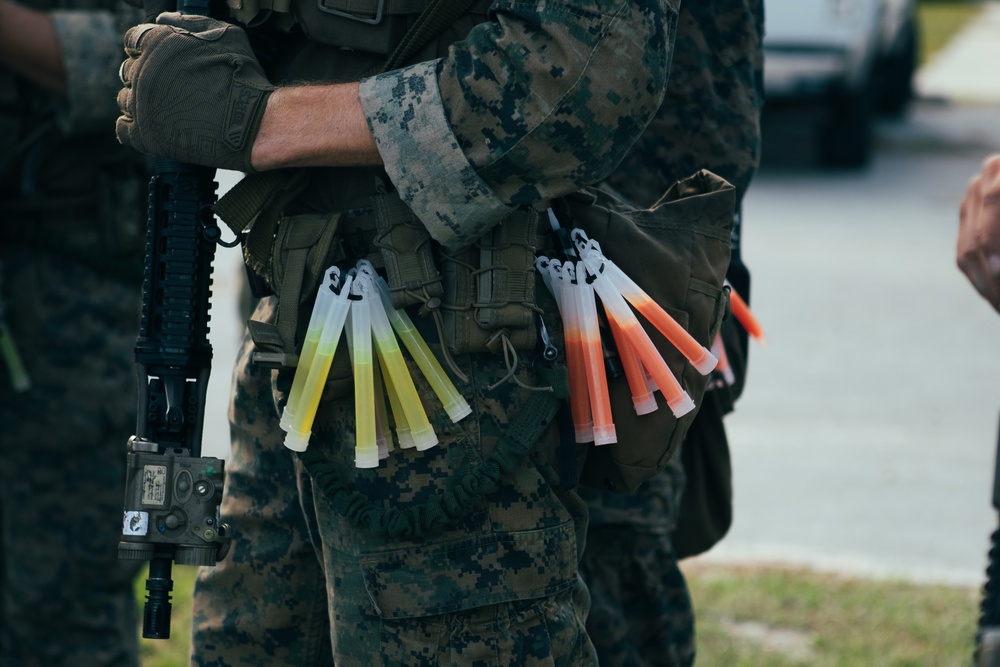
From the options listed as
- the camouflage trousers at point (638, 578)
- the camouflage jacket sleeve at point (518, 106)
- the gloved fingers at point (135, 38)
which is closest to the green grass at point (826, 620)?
the camouflage trousers at point (638, 578)

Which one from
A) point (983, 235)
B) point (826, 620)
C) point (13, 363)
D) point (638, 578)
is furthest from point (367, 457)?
point (826, 620)

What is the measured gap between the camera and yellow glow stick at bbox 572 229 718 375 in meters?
1.89

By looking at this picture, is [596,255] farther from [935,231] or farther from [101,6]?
[935,231]

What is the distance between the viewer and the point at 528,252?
5.97 feet

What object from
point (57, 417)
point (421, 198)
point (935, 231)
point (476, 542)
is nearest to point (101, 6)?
point (57, 417)

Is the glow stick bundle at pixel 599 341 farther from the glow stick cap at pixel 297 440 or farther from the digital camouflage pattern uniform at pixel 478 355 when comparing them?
the glow stick cap at pixel 297 440

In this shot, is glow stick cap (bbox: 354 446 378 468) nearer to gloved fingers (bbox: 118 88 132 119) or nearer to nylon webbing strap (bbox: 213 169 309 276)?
nylon webbing strap (bbox: 213 169 309 276)

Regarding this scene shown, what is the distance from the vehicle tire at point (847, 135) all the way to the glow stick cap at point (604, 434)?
8.69 meters

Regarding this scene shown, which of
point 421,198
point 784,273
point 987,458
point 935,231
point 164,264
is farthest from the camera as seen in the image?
point 935,231

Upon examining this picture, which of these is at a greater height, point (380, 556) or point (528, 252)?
point (528, 252)

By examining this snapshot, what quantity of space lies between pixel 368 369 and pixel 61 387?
1.44m

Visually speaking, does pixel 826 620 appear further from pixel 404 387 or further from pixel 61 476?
pixel 404 387

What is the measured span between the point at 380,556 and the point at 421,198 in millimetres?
487

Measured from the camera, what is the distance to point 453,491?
5.78 ft
